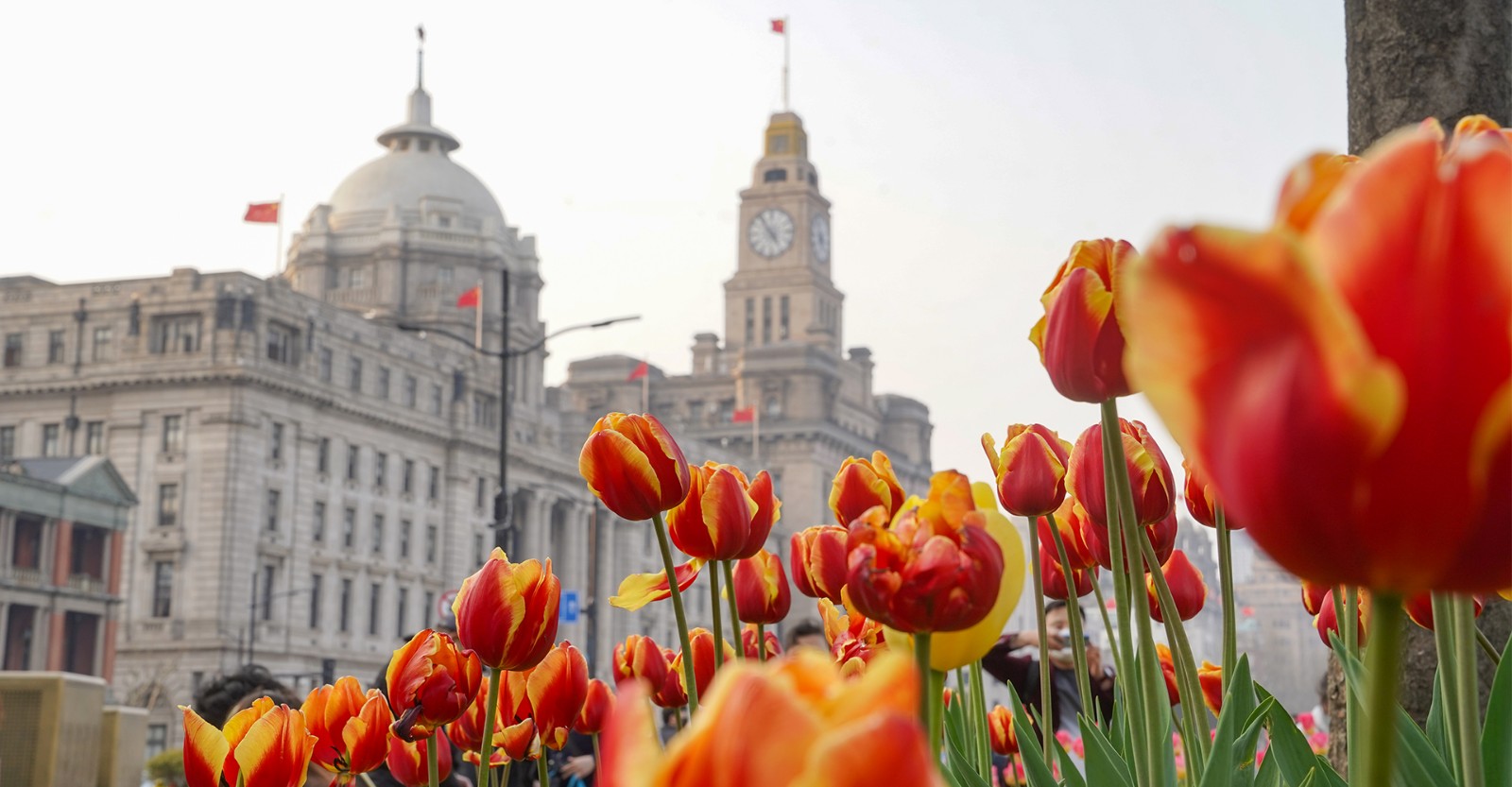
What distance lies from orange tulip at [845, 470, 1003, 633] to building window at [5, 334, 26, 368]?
61.7 m

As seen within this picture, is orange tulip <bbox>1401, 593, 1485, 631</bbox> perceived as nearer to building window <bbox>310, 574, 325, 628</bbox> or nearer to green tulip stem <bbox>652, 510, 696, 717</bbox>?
green tulip stem <bbox>652, 510, 696, 717</bbox>

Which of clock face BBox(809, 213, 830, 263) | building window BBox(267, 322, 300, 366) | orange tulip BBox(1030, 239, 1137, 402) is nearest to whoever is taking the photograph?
orange tulip BBox(1030, 239, 1137, 402)

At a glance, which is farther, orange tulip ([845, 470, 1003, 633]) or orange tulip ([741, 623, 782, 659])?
orange tulip ([741, 623, 782, 659])

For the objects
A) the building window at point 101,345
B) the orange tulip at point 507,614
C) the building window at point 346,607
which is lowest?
the orange tulip at point 507,614

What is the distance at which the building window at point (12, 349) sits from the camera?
189ft

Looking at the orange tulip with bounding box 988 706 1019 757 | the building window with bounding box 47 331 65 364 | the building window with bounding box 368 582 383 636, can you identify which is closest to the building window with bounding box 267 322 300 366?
the building window with bounding box 47 331 65 364

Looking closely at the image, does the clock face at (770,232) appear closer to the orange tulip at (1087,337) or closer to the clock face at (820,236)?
the clock face at (820,236)

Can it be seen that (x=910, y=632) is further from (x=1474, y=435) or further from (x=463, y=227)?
(x=463, y=227)

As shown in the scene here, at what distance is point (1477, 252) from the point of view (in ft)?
2.63

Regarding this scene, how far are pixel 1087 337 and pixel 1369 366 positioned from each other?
0.91m

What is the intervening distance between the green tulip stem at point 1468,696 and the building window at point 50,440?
5954 centimetres

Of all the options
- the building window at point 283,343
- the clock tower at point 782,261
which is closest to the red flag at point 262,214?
the building window at point 283,343

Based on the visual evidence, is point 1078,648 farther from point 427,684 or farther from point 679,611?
point 427,684

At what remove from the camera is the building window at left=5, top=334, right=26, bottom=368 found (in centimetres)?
5772
